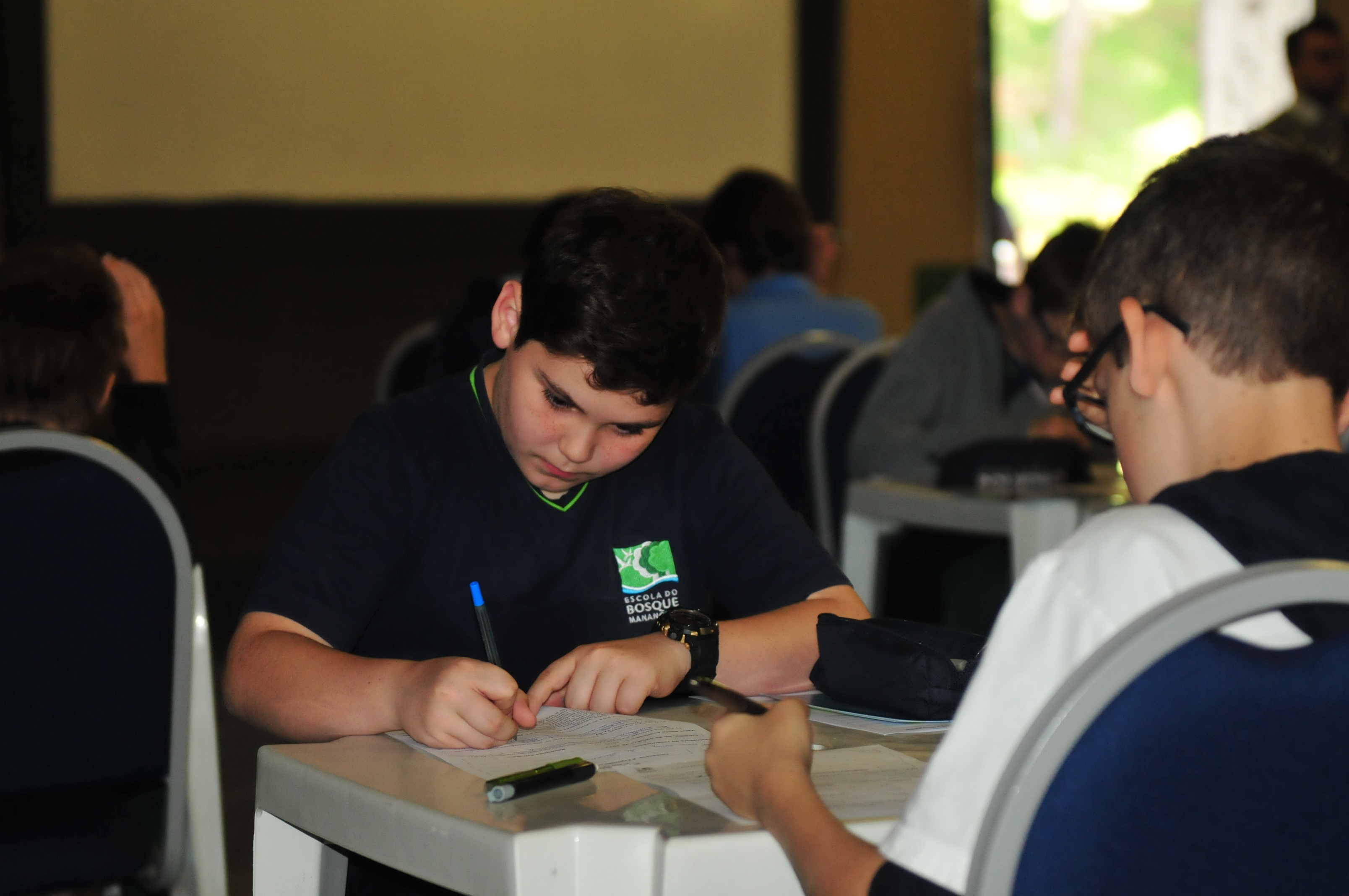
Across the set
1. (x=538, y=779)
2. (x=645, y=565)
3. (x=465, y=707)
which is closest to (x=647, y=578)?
(x=645, y=565)

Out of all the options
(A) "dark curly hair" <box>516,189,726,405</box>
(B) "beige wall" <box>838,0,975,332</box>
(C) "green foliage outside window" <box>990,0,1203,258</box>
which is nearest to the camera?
(A) "dark curly hair" <box>516,189,726,405</box>

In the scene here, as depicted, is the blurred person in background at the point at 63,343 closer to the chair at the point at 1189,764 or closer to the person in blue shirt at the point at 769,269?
the chair at the point at 1189,764

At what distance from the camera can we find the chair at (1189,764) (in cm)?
65

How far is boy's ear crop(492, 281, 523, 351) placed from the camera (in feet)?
4.53

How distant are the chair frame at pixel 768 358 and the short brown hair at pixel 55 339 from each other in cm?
140

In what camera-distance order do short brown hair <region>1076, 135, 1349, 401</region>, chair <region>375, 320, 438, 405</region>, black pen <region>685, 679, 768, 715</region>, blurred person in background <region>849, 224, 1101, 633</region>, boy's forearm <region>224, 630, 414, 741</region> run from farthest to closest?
chair <region>375, 320, 438, 405</region> → blurred person in background <region>849, 224, 1101, 633</region> → boy's forearm <region>224, 630, 414, 741</region> → black pen <region>685, 679, 768, 715</region> → short brown hair <region>1076, 135, 1349, 401</region>

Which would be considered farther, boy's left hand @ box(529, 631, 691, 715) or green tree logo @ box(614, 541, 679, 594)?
green tree logo @ box(614, 541, 679, 594)

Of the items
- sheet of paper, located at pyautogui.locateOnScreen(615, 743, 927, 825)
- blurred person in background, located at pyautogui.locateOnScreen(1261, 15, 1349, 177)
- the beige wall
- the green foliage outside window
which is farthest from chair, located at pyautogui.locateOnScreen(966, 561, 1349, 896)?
the green foliage outside window

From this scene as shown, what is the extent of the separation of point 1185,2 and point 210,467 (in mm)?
5758

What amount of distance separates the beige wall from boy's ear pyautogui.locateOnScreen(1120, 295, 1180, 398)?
5987 millimetres

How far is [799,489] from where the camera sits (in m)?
3.16

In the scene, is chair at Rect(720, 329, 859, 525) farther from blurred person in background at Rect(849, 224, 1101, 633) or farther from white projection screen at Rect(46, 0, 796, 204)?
white projection screen at Rect(46, 0, 796, 204)

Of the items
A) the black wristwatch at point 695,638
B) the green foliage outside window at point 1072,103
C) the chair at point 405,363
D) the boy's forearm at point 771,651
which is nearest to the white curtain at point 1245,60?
the green foliage outside window at point 1072,103

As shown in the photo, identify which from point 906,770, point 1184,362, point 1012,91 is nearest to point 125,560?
point 906,770
